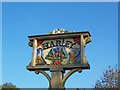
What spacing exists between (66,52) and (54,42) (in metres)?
0.66

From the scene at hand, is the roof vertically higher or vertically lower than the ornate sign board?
higher

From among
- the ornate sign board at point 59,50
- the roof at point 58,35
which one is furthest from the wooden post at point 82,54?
the roof at point 58,35

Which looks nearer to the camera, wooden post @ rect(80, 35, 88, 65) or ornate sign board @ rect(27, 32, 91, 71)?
wooden post @ rect(80, 35, 88, 65)

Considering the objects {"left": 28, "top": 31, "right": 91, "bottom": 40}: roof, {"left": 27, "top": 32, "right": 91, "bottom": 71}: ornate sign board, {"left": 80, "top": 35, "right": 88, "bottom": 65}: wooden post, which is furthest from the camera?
{"left": 28, "top": 31, "right": 91, "bottom": 40}: roof

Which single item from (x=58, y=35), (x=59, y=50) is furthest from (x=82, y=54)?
(x=58, y=35)

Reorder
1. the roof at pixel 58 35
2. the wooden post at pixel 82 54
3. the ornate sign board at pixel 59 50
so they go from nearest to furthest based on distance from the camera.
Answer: the wooden post at pixel 82 54 < the ornate sign board at pixel 59 50 < the roof at pixel 58 35

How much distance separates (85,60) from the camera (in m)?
12.4

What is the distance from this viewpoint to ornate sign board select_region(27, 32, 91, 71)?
41.5 feet

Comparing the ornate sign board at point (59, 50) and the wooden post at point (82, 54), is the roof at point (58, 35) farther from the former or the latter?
the wooden post at point (82, 54)

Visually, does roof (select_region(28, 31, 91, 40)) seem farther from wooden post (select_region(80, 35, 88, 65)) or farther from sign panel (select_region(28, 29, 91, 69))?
wooden post (select_region(80, 35, 88, 65))

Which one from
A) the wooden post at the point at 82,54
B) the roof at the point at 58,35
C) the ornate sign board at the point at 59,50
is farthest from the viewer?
the roof at the point at 58,35

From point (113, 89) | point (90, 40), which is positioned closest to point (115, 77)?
point (113, 89)

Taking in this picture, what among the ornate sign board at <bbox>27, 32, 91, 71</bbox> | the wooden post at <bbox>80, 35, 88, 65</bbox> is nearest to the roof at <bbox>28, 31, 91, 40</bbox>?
the ornate sign board at <bbox>27, 32, 91, 71</bbox>

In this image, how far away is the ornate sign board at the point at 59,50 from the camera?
41.5ft
